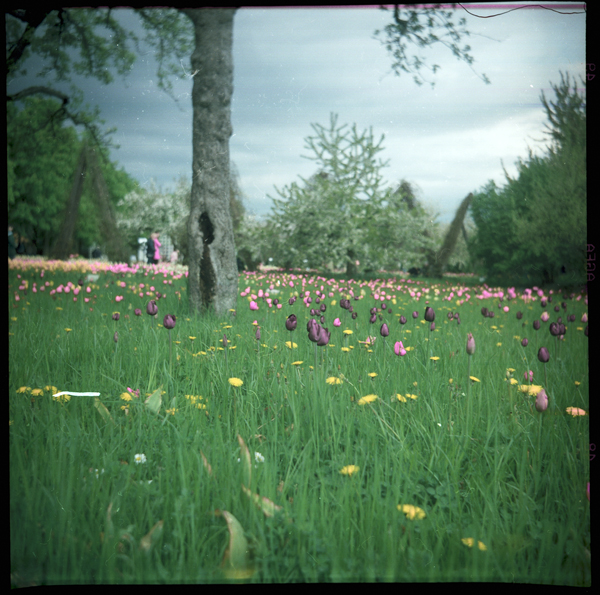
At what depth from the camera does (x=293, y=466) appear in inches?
56.2

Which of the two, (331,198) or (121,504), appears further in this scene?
(331,198)

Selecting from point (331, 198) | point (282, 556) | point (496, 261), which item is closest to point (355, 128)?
point (282, 556)

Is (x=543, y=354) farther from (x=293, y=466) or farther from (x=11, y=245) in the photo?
(x=11, y=245)

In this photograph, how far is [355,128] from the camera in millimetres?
2459

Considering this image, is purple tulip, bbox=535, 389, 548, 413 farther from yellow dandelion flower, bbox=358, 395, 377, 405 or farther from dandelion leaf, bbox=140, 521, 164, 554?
dandelion leaf, bbox=140, 521, 164, 554

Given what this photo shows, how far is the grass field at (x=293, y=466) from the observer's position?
1.16 meters

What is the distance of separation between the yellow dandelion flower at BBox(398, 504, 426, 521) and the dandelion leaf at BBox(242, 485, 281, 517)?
383 millimetres

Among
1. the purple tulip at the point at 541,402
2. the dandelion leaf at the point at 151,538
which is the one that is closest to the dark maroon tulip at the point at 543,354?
the purple tulip at the point at 541,402

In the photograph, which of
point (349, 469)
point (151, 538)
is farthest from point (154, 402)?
point (349, 469)

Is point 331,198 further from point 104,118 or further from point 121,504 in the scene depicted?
point 121,504

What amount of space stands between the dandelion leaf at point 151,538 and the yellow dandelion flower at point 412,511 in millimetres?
726

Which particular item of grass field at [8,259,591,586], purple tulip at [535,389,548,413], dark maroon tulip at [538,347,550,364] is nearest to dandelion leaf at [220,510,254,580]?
grass field at [8,259,591,586]

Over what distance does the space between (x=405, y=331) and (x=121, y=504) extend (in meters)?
2.39

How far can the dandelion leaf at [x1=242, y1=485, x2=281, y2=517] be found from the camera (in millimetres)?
1196
